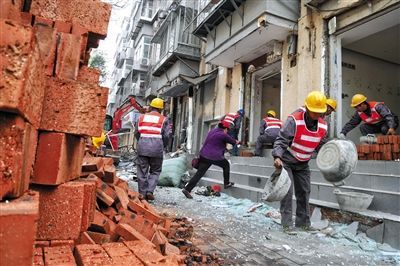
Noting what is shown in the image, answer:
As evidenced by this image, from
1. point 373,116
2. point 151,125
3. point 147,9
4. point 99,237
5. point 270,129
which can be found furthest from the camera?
point 147,9

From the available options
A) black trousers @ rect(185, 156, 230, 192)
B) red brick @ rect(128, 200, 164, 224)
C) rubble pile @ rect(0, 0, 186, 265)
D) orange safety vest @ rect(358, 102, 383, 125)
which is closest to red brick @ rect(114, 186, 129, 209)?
red brick @ rect(128, 200, 164, 224)

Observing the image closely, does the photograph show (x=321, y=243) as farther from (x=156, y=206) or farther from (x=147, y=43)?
(x=147, y=43)

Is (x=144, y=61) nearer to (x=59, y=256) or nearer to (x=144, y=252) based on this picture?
(x=144, y=252)

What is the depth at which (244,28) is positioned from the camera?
10.2 m

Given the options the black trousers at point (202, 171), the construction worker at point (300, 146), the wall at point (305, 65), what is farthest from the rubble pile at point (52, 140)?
the wall at point (305, 65)

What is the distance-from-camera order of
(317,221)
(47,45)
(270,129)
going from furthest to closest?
(270,129), (317,221), (47,45)

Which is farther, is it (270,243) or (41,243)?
(270,243)

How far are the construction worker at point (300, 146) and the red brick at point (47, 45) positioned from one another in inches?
117

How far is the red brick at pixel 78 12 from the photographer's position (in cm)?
242

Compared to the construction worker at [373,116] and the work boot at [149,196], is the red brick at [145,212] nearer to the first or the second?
the work boot at [149,196]

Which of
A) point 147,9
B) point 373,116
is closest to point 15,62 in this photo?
point 373,116

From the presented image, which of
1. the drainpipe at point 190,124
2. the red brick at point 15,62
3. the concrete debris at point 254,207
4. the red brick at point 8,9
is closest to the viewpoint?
the red brick at point 15,62

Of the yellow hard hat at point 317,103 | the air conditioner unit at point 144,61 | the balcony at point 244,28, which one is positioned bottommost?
the yellow hard hat at point 317,103

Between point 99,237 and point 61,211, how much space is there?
0.47m
